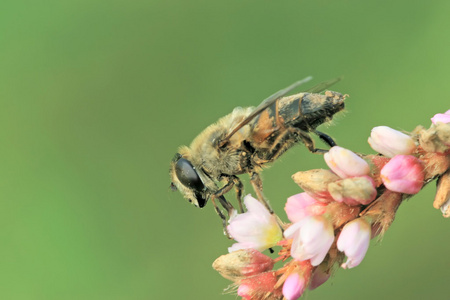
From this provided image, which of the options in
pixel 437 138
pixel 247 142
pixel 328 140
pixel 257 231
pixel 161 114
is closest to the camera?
pixel 437 138

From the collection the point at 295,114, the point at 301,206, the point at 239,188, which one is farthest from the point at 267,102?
the point at 301,206

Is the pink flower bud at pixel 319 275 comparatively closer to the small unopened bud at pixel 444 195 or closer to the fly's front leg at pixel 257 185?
the small unopened bud at pixel 444 195

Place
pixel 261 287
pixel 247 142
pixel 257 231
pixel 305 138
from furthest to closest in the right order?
pixel 247 142, pixel 305 138, pixel 257 231, pixel 261 287

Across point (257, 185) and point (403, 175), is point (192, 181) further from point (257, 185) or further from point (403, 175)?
point (403, 175)

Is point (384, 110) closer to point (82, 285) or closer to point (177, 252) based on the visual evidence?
point (177, 252)

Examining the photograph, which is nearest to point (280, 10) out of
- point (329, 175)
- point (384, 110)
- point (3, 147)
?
point (384, 110)

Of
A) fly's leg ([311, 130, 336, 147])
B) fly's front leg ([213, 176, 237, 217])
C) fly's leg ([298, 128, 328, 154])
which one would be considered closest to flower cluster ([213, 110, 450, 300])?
fly's leg ([311, 130, 336, 147])

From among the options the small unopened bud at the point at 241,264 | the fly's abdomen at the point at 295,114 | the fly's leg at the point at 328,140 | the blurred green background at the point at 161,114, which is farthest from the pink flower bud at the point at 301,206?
the blurred green background at the point at 161,114

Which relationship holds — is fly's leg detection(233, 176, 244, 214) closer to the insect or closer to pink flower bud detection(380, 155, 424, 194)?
the insect
